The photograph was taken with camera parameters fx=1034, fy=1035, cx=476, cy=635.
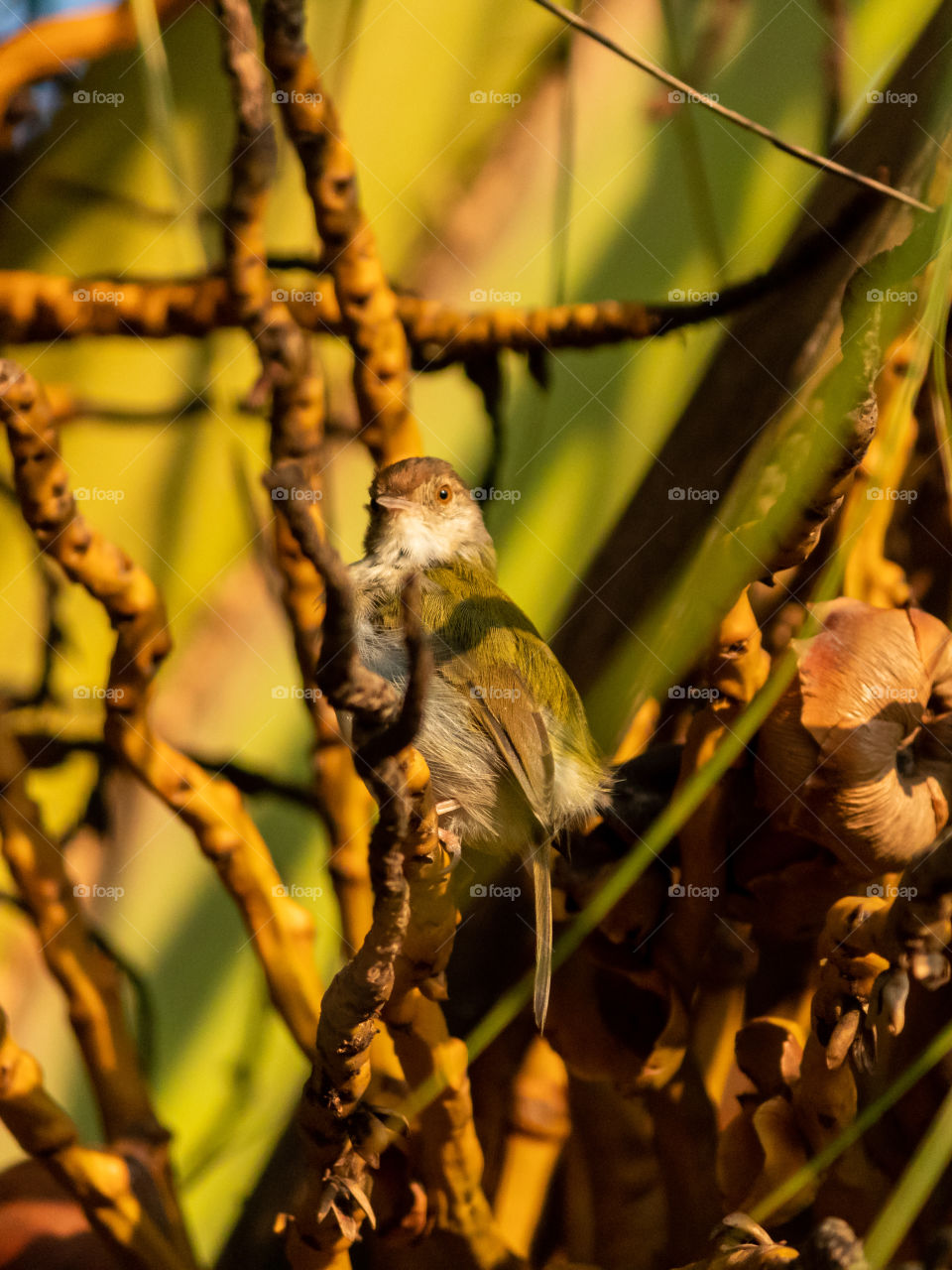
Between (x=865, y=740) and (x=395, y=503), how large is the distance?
0.54 m

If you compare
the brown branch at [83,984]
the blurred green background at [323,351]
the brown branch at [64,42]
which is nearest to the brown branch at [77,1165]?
the brown branch at [83,984]

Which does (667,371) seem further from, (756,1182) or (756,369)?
(756,1182)

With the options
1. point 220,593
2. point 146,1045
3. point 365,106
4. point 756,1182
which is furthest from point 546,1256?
point 365,106

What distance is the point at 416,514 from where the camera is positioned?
114 cm

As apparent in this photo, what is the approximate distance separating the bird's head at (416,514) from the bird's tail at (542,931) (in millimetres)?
355

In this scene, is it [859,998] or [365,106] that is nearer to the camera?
[859,998]

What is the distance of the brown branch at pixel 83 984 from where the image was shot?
1158 mm

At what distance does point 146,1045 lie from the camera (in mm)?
1306

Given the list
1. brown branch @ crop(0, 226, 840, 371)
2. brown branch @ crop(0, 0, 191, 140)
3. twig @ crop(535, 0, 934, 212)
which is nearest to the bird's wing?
brown branch @ crop(0, 226, 840, 371)

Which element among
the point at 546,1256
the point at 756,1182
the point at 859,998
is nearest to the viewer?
the point at 859,998

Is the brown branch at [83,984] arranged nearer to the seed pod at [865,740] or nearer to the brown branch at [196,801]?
the brown branch at [196,801]

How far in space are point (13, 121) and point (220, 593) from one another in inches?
24.7

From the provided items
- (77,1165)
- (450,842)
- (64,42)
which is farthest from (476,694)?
(64,42)

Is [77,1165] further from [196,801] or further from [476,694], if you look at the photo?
[476,694]
